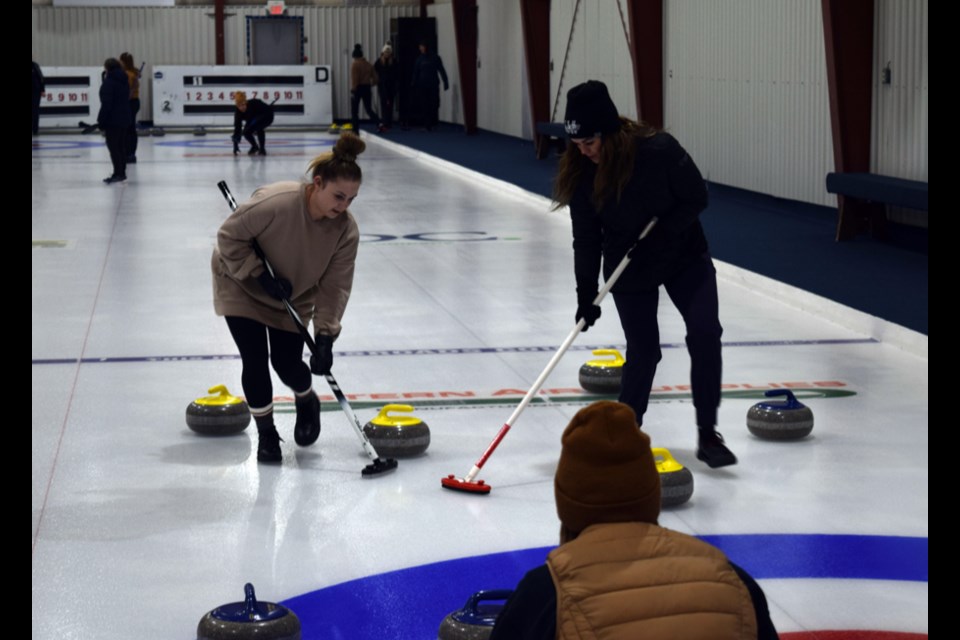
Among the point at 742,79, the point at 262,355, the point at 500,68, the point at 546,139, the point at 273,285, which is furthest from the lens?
the point at 500,68

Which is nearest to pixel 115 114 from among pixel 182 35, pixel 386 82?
pixel 386 82

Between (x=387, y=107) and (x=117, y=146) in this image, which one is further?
(x=387, y=107)

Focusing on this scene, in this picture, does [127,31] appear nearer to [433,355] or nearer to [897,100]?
[897,100]

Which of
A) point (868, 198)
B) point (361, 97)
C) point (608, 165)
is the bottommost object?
point (868, 198)

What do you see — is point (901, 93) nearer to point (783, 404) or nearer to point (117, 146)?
point (783, 404)

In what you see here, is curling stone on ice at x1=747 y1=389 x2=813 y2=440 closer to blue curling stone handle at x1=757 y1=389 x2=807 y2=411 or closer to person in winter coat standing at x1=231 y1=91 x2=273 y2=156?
blue curling stone handle at x1=757 y1=389 x2=807 y2=411

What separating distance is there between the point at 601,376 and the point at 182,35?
28.7 meters

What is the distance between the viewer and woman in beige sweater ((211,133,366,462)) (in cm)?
582

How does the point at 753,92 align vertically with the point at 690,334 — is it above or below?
above

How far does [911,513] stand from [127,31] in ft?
101

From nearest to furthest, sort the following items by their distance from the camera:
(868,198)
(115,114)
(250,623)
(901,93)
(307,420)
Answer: (250,623) < (307,420) < (868,198) < (901,93) < (115,114)

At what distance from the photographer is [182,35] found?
112ft

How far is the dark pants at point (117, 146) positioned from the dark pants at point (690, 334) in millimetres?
14582

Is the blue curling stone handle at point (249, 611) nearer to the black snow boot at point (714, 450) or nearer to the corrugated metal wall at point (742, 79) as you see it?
the black snow boot at point (714, 450)
